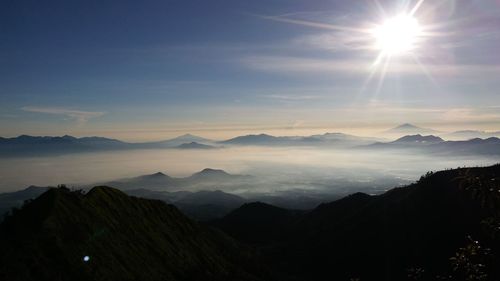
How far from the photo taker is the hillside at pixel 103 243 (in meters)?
25.8

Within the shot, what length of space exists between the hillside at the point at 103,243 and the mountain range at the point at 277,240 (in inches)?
4.1

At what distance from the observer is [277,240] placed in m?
119

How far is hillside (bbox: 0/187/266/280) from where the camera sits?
25844 mm

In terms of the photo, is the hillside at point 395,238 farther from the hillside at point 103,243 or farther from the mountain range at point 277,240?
the hillside at point 103,243

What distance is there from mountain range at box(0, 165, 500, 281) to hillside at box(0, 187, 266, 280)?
103 millimetres

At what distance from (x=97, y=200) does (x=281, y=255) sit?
2351 inches

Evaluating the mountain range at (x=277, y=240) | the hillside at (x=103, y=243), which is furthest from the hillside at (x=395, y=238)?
the hillside at (x=103, y=243)

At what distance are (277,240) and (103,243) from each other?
89651mm

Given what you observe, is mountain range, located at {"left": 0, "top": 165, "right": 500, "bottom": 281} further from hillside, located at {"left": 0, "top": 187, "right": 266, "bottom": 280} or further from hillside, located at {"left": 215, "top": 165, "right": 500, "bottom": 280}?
hillside, located at {"left": 215, "top": 165, "right": 500, "bottom": 280}

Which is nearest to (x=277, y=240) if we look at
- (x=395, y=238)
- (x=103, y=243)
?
(x=395, y=238)

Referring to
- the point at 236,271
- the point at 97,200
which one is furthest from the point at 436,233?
the point at 97,200

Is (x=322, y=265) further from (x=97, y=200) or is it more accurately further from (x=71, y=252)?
(x=71, y=252)

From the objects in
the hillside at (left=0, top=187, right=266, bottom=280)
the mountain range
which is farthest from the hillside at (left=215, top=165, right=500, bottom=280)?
the hillside at (left=0, top=187, right=266, bottom=280)

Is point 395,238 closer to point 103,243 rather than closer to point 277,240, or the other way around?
point 277,240
